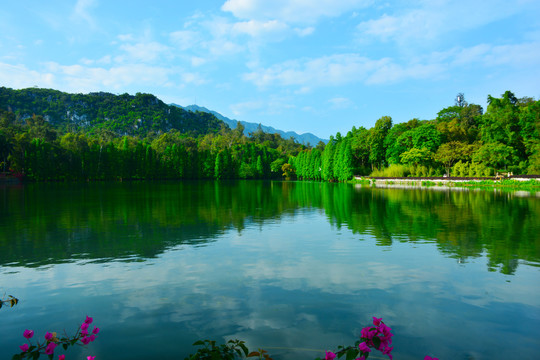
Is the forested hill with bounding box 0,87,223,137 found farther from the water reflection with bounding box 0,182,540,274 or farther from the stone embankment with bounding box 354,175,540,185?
the water reflection with bounding box 0,182,540,274

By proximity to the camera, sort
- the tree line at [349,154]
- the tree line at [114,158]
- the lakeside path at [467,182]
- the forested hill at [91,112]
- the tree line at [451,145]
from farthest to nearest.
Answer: the forested hill at [91,112], the tree line at [114,158], the tree line at [349,154], the tree line at [451,145], the lakeside path at [467,182]

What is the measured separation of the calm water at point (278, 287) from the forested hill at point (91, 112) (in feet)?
540

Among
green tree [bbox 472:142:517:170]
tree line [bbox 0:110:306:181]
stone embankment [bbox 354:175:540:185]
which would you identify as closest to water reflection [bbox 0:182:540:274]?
stone embankment [bbox 354:175:540:185]

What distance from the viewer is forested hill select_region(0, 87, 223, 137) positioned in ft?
558

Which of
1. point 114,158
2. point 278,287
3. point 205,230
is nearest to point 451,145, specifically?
point 205,230

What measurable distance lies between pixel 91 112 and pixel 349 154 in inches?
6180

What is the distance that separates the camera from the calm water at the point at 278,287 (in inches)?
205

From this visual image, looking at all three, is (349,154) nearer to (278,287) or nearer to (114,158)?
(114,158)

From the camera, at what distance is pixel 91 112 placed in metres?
182

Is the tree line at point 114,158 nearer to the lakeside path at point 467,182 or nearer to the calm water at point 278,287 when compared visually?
the lakeside path at point 467,182

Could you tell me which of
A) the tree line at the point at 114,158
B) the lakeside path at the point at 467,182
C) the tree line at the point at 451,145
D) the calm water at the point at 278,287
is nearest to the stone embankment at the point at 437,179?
the lakeside path at the point at 467,182

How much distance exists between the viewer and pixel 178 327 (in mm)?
5574

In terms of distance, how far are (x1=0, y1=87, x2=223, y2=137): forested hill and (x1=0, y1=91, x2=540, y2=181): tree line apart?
56331 mm

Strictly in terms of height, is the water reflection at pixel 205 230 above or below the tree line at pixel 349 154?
below
